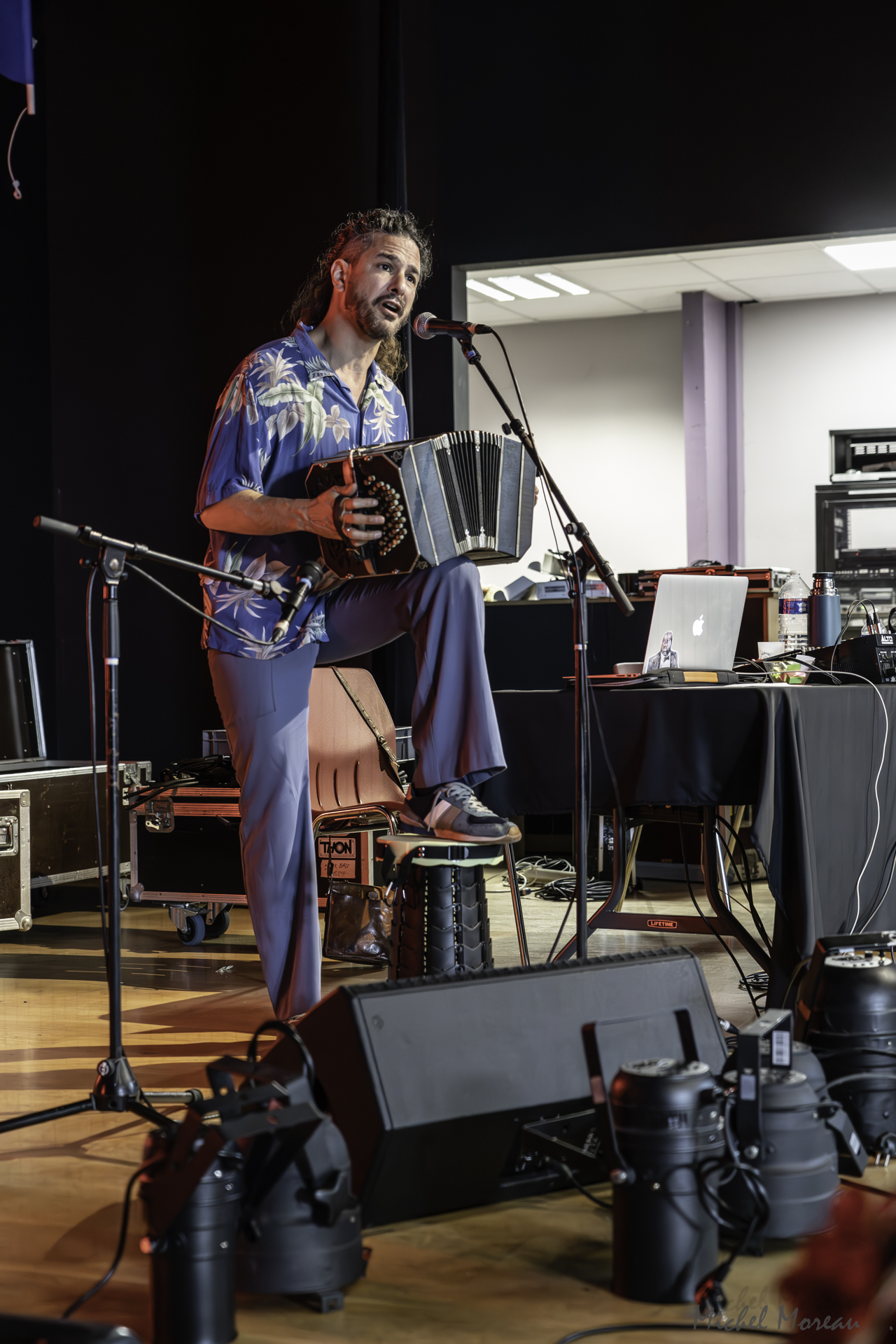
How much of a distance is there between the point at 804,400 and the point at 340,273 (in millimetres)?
6231

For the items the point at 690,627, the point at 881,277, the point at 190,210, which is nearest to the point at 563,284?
the point at 881,277

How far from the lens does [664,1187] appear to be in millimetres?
1436

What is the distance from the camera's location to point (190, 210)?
539 centimetres

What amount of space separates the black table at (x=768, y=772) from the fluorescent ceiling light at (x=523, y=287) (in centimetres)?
542

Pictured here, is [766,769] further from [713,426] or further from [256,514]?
[713,426]

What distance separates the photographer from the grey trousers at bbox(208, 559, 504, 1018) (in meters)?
2.52

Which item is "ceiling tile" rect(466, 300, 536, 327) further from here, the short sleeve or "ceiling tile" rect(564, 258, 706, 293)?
the short sleeve

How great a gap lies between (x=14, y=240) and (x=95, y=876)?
104 inches

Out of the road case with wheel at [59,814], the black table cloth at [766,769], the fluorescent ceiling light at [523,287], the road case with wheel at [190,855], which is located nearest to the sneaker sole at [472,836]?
the black table cloth at [766,769]

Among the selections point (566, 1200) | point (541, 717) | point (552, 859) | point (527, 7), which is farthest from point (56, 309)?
point (566, 1200)

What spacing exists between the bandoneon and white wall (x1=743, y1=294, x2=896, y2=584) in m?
5.96

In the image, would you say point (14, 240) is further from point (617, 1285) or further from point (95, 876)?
point (617, 1285)

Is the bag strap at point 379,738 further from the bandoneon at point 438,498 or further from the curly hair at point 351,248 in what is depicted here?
the bandoneon at point 438,498

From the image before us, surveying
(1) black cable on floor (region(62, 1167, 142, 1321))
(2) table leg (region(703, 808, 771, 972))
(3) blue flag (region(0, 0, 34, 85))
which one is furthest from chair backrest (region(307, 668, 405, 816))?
(3) blue flag (region(0, 0, 34, 85))
